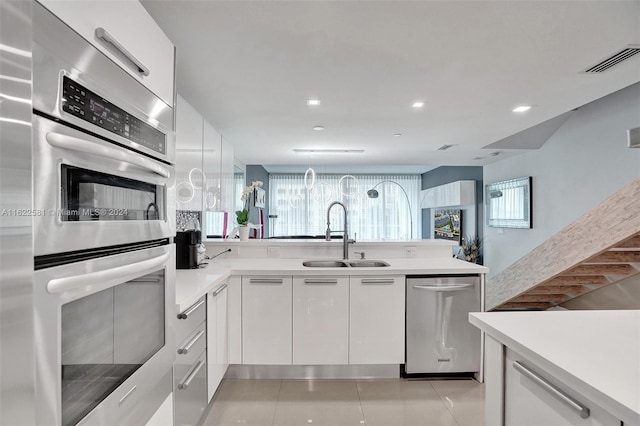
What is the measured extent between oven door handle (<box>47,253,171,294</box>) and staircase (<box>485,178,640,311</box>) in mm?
3720

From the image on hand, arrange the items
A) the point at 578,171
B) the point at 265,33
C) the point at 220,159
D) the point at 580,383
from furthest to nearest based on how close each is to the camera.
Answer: the point at 578,171 < the point at 220,159 < the point at 265,33 < the point at 580,383

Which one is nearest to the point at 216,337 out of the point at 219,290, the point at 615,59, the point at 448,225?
the point at 219,290

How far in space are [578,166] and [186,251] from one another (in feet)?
15.6

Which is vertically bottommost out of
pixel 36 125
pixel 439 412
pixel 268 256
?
pixel 439 412

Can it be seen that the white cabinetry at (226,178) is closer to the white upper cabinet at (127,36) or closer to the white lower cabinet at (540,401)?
the white upper cabinet at (127,36)

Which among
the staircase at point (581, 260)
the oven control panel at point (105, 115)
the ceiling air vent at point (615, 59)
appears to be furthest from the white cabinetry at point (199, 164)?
the staircase at point (581, 260)

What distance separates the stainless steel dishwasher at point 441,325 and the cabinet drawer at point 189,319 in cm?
153

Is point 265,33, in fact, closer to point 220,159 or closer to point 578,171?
point 220,159

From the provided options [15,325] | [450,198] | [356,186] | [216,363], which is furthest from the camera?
[356,186]

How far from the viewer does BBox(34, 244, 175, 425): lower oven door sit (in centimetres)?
69

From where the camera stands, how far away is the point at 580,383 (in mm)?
786

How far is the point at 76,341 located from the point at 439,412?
223cm

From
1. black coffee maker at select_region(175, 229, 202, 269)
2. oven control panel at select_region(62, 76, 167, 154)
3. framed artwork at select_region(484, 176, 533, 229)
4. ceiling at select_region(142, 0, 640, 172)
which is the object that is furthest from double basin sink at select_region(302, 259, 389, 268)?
framed artwork at select_region(484, 176, 533, 229)

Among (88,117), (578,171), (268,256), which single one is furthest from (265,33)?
(578,171)
